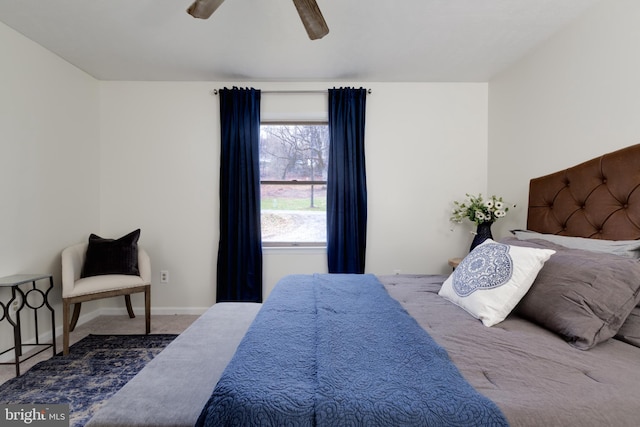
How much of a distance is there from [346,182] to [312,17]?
1.63m

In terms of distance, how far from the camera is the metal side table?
2.05 meters

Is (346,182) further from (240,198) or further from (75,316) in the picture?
(75,316)

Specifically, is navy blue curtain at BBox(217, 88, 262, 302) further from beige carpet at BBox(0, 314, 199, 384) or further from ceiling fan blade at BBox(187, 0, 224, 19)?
ceiling fan blade at BBox(187, 0, 224, 19)

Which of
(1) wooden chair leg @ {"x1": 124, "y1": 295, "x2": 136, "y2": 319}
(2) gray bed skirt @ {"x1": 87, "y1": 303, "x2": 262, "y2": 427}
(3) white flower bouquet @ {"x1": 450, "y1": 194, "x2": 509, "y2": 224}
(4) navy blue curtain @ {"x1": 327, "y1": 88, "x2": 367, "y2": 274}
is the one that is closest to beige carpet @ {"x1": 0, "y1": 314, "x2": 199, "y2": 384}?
(1) wooden chair leg @ {"x1": 124, "y1": 295, "x2": 136, "y2": 319}

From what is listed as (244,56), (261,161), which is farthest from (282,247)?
(244,56)

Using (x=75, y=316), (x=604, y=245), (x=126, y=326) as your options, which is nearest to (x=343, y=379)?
(x=604, y=245)

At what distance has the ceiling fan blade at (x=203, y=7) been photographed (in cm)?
160

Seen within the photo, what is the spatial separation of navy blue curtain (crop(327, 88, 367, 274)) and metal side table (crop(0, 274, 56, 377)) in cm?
237

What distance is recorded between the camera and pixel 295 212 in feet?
10.9

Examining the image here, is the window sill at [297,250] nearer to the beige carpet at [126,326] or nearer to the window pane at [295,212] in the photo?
the window pane at [295,212]

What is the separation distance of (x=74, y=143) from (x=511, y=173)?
410cm

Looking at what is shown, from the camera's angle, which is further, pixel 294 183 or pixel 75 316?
pixel 294 183

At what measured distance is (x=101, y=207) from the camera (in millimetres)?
3156

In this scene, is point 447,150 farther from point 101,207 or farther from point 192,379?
point 101,207
